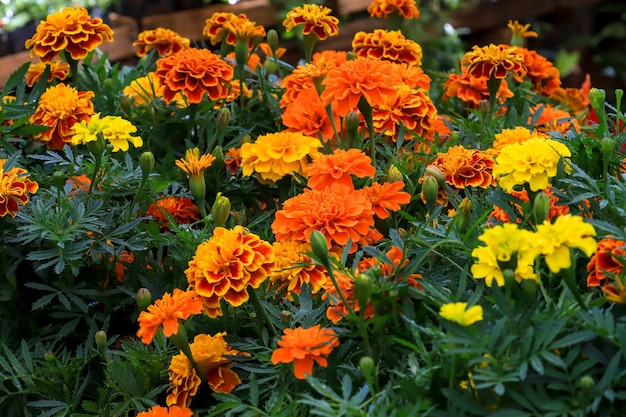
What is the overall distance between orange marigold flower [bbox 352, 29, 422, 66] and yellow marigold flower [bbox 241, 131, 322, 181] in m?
0.30

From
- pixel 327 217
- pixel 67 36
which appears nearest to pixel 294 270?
pixel 327 217

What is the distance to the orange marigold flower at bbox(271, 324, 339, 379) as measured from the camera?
2.67 ft

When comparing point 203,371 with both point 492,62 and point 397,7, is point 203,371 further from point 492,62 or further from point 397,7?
point 397,7

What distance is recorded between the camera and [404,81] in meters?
1.34

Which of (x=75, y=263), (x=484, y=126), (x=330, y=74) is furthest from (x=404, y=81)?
(x=75, y=263)

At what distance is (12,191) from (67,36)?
35cm

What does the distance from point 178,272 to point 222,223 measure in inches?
5.0

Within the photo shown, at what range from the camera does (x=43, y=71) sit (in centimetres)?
146

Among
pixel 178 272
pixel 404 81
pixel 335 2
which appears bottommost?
pixel 335 2

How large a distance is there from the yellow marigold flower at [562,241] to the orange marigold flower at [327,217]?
11.2 inches

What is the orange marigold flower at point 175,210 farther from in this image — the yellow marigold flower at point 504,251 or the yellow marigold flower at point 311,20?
the yellow marigold flower at point 504,251

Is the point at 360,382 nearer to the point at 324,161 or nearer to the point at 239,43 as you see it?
the point at 324,161

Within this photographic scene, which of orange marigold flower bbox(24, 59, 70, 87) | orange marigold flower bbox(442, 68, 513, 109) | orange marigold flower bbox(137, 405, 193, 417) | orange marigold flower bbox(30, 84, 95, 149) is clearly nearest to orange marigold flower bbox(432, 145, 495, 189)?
orange marigold flower bbox(442, 68, 513, 109)

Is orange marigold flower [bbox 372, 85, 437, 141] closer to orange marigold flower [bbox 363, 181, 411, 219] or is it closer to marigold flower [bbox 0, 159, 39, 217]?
orange marigold flower [bbox 363, 181, 411, 219]
